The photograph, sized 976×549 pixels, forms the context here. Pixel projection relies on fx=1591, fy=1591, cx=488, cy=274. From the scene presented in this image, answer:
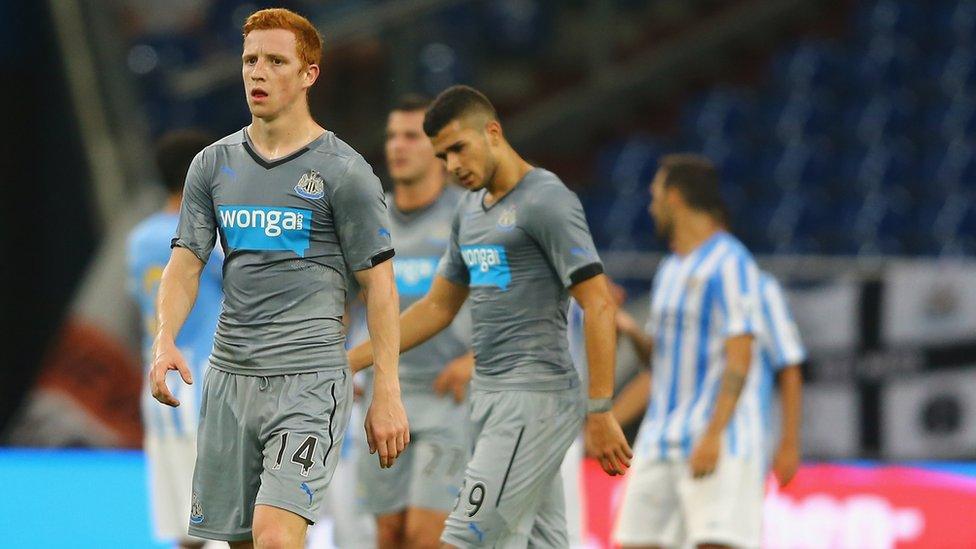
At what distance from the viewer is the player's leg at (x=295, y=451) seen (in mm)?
4305

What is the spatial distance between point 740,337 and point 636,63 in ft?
27.0

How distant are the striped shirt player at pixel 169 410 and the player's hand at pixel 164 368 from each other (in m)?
2.52

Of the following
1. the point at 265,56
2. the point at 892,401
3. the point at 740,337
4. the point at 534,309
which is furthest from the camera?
A: the point at 892,401

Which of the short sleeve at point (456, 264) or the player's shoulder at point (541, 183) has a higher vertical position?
the player's shoulder at point (541, 183)

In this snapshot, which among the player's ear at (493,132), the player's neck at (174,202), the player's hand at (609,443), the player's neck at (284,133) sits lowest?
the player's hand at (609,443)

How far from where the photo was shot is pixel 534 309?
5188mm

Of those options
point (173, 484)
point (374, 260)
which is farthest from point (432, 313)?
point (173, 484)

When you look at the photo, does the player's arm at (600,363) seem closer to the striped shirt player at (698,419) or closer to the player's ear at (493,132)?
the player's ear at (493,132)

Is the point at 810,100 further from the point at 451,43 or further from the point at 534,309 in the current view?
the point at 534,309

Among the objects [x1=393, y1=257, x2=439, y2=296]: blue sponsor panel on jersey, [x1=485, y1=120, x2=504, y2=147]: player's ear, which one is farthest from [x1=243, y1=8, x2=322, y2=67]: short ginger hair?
[x1=393, y1=257, x2=439, y2=296]: blue sponsor panel on jersey

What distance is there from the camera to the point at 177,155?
6.80m

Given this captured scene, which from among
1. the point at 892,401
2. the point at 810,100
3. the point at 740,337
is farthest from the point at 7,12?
the point at 740,337

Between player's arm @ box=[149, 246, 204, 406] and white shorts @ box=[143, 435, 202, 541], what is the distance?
2.56 meters

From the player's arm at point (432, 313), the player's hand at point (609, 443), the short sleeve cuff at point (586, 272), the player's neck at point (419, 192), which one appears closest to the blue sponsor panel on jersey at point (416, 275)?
the player's neck at point (419, 192)
